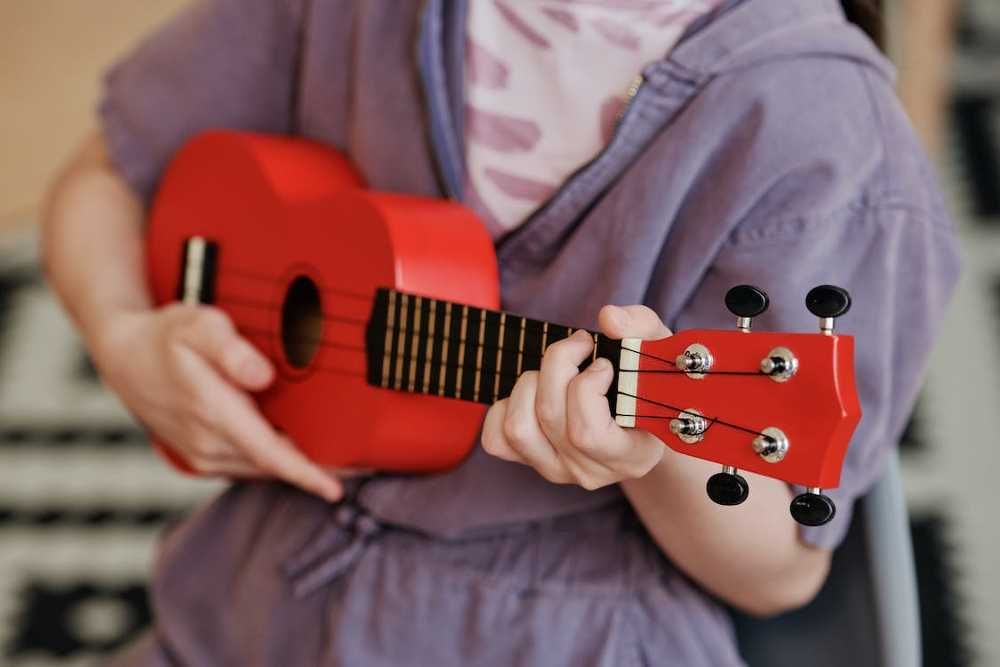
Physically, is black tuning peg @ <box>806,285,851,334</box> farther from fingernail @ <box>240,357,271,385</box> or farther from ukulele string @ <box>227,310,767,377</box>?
fingernail @ <box>240,357,271,385</box>

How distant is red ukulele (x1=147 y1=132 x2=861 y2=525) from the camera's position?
→ 46cm

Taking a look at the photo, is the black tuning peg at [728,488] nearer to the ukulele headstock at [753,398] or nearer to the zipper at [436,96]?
the ukulele headstock at [753,398]

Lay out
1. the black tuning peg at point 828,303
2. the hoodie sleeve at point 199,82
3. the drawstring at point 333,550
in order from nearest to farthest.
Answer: the black tuning peg at point 828,303
the drawstring at point 333,550
the hoodie sleeve at point 199,82

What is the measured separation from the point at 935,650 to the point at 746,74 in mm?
856

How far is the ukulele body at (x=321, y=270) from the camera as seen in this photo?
2.23ft

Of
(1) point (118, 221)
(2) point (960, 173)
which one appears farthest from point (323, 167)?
(2) point (960, 173)

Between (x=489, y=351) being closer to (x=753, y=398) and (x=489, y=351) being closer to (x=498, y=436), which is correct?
(x=498, y=436)

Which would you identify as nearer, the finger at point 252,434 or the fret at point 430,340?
the fret at point 430,340

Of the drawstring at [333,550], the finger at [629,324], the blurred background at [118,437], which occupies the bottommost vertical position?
the blurred background at [118,437]

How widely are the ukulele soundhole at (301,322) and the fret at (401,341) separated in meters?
0.12

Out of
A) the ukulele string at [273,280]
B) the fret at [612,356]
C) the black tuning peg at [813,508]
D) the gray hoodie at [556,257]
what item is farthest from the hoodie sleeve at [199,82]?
the black tuning peg at [813,508]

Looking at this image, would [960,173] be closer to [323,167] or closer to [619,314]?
[323,167]

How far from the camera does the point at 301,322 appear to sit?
785 mm

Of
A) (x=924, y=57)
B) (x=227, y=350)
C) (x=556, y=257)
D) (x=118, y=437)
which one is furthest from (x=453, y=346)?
(x=924, y=57)
